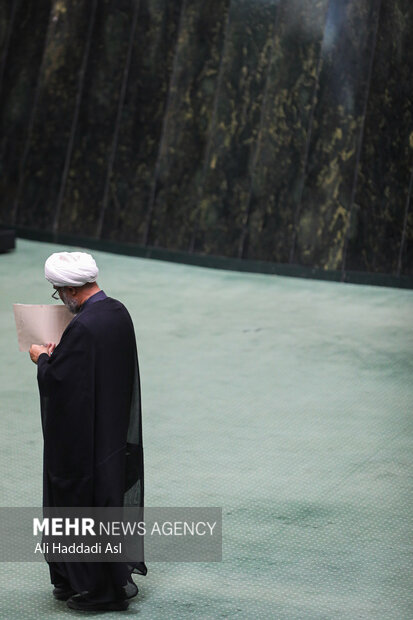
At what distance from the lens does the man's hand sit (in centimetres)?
346

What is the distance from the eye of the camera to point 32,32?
981cm

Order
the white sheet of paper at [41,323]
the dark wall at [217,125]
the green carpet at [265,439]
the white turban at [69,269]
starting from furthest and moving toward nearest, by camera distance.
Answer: the dark wall at [217,125], the green carpet at [265,439], the white sheet of paper at [41,323], the white turban at [69,269]

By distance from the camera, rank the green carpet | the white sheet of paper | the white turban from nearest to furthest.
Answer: the white turban → the white sheet of paper → the green carpet

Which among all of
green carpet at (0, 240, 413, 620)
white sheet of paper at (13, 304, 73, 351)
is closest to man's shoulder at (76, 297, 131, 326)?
white sheet of paper at (13, 304, 73, 351)

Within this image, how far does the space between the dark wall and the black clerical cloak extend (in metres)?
5.57

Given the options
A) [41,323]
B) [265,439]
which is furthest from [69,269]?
[265,439]

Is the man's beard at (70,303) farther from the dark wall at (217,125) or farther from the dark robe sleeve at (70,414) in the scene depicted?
the dark wall at (217,125)

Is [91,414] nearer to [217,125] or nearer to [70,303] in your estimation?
[70,303]

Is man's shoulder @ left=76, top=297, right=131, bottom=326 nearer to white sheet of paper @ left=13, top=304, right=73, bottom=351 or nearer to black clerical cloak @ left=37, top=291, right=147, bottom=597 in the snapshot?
black clerical cloak @ left=37, top=291, right=147, bottom=597

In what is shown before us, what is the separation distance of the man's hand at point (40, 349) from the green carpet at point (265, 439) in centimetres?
84

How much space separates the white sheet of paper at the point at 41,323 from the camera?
3461 mm

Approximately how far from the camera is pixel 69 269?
3.31 m

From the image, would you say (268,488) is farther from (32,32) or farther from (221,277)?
(32,32)

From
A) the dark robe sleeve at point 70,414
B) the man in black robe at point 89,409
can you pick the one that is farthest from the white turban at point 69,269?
the dark robe sleeve at point 70,414
